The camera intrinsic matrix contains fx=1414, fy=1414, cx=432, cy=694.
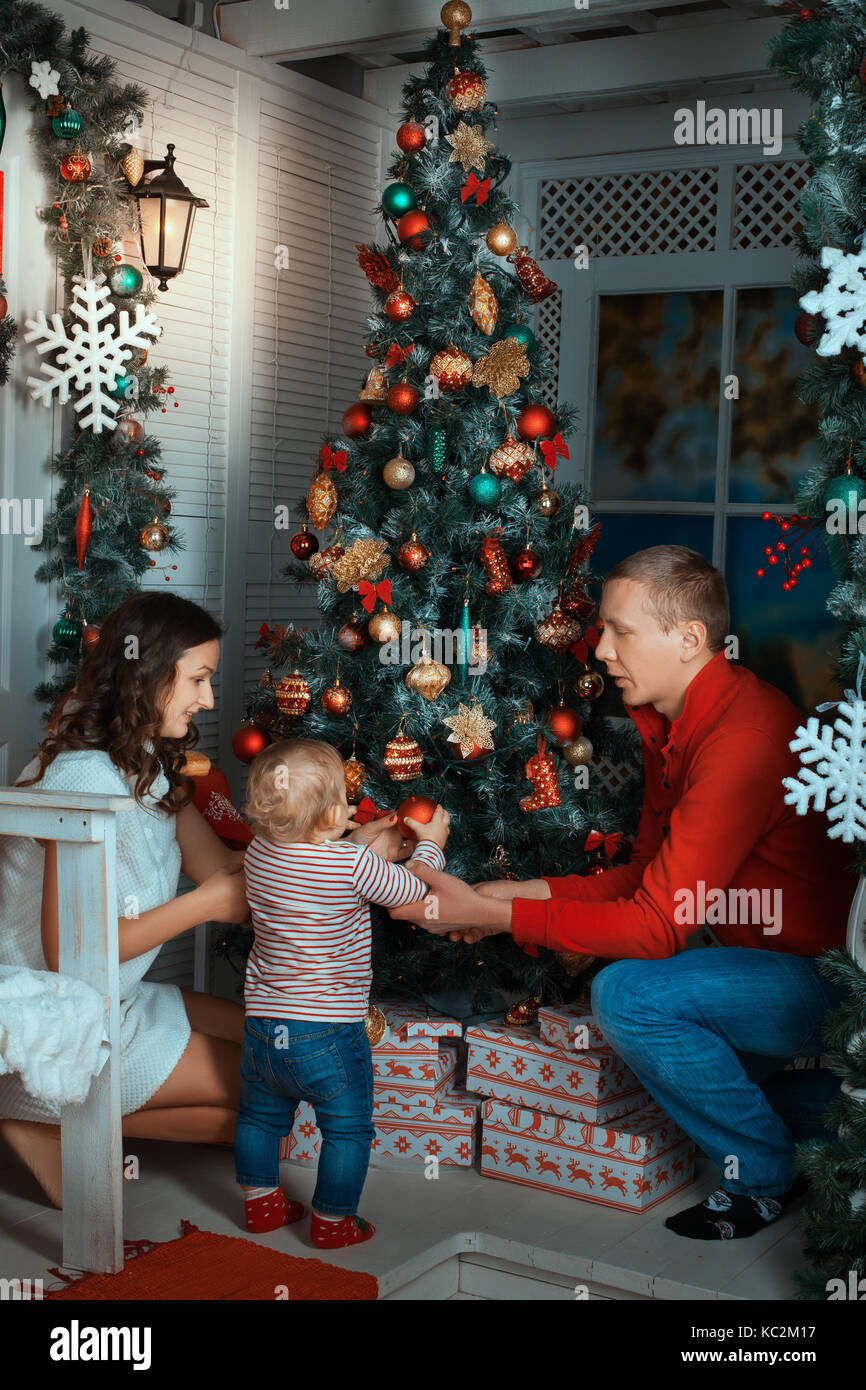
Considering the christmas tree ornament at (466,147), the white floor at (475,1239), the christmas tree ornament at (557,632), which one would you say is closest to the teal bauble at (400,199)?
the christmas tree ornament at (466,147)

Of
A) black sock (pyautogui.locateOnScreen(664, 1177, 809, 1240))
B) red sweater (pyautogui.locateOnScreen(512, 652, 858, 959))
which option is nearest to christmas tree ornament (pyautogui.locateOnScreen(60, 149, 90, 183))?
red sweater (pyautogui.locateOnScreen(512, 652, 858, 959))

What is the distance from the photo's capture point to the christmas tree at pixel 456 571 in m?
3.03

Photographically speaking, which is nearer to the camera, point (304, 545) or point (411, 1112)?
point (411, 1112)

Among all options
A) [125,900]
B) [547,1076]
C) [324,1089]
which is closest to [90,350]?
[125,900]

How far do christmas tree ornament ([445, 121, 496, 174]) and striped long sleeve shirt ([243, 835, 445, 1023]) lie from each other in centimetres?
154

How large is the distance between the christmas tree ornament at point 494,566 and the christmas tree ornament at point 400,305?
1.70ft

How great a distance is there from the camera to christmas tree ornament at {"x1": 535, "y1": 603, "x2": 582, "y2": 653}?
3.10 m

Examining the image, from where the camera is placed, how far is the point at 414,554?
3.00 meters

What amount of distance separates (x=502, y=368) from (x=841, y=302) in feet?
3.23

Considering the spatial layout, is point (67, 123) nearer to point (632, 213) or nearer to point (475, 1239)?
point (632, 213)

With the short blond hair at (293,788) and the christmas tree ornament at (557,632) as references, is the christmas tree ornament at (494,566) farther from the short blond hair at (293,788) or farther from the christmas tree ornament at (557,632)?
the short blond hair at (293,788)

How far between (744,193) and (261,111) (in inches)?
59.4
